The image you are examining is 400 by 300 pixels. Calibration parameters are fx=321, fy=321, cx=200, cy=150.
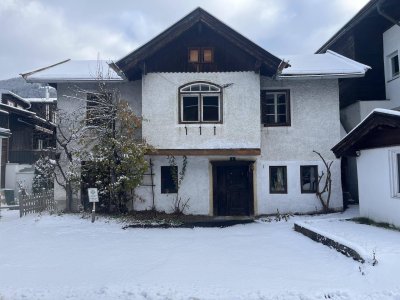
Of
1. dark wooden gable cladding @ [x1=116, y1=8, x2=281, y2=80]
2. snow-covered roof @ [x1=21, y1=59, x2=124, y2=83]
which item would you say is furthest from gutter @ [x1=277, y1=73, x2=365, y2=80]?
snow-covered roof @ [x1=21, y1=59, x2=124, y2=83]

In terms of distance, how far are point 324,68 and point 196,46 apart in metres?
5.54

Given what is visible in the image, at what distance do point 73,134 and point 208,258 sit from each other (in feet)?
27.6

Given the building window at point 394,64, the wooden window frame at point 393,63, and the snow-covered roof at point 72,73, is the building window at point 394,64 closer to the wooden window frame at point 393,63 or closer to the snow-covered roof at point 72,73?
the wooden window frame at point 393,63

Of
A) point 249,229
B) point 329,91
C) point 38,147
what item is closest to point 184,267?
point 249,229

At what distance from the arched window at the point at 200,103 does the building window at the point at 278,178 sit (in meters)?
3.28

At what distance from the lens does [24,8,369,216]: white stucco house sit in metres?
12.6

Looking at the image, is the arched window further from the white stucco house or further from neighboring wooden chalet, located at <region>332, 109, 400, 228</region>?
neighboring wooden chalet, located at <region>332, 109, 400, 228</region>

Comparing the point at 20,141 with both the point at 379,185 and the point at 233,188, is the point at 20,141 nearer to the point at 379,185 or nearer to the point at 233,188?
the point at 233,188

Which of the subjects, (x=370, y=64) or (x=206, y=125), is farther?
(x=370, y=64)

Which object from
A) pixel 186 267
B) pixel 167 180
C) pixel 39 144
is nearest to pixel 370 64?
pixel 167 180

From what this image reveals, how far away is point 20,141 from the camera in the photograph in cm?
2644

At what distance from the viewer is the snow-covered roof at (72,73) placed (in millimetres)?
13367

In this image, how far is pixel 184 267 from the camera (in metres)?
6.75

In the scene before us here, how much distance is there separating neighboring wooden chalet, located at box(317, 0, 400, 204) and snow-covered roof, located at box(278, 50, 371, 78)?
127cm
